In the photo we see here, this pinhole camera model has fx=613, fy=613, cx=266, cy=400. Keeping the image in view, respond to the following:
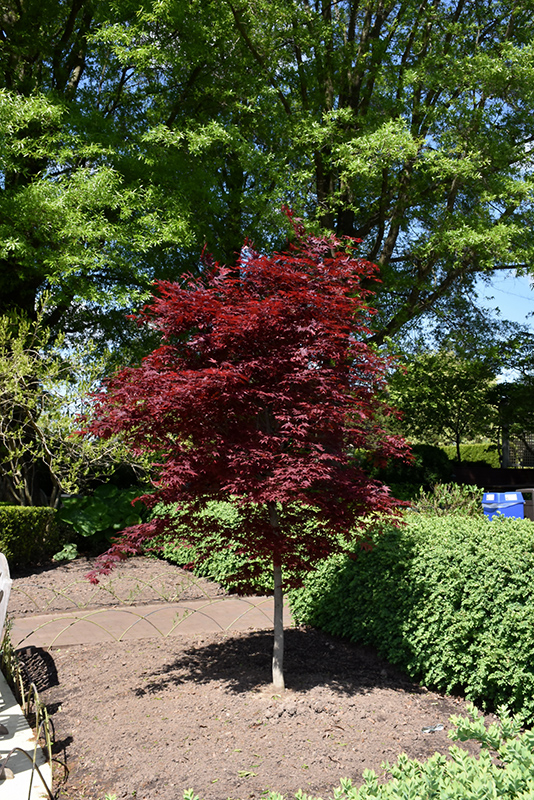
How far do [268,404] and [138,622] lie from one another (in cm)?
343

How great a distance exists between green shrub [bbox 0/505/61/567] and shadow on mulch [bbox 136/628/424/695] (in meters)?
4.92

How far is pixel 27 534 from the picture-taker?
9875 mm

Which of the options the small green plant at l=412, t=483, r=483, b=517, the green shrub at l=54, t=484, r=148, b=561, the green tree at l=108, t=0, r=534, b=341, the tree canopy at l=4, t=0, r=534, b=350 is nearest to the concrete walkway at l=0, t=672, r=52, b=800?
the small green plant at l=412, t=483, r=483, b=517

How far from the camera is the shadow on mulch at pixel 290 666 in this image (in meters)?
4.80

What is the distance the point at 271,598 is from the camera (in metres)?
7.95

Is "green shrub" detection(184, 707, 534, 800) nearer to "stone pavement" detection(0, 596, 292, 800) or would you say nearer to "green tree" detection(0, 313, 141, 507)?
"stone pavement" detection(0, 596, 292, 800)

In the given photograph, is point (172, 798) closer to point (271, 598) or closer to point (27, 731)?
point (27, 731)

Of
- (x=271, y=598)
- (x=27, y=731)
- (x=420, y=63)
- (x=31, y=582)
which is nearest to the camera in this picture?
(x=27, y=731)

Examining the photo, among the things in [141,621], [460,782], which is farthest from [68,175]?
[460,782]

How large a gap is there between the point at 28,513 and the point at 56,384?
83.9 inches

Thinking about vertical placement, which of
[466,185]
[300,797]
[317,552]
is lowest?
[300,797]

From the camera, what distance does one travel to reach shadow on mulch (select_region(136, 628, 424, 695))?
480 cm

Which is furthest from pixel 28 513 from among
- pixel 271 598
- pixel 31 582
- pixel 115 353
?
pixel 271 598

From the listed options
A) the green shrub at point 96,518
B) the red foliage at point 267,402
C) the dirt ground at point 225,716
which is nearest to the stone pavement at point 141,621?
the dirt ground at point 225,716
